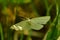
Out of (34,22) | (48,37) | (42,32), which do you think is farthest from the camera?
(42,32)

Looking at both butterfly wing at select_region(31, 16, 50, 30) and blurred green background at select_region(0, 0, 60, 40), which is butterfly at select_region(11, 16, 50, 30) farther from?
blurred green background at select_region(0, 0, 60, 40)

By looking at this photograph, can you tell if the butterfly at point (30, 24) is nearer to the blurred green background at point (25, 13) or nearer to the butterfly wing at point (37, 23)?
the butterfly wing at point (37, 23)

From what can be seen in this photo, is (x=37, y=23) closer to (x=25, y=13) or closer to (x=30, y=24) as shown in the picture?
(x=30, y=24)

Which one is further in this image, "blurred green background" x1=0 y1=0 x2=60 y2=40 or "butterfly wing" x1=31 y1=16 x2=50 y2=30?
"blurred green background" x1=0 y1=0 x2=60 y2=40

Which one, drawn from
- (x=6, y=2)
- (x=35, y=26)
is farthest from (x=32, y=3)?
(x=35, y=26)

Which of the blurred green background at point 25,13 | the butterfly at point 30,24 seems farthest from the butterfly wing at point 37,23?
the blurred green background at point 25,13

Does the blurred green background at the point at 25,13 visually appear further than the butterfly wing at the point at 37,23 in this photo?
Yes

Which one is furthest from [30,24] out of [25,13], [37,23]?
[25,13]

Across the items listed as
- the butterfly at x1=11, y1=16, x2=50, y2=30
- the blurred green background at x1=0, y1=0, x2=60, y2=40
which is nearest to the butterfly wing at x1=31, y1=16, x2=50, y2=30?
the butterfly at x1=11, y1=16, x2=50, y2=30

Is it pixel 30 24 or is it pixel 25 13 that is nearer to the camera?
pixel 30 24

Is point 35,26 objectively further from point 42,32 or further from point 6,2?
point 6,2

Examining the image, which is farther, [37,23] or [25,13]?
[25,13]
